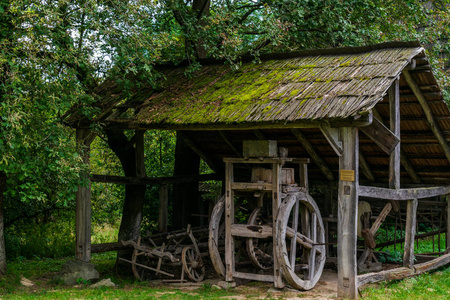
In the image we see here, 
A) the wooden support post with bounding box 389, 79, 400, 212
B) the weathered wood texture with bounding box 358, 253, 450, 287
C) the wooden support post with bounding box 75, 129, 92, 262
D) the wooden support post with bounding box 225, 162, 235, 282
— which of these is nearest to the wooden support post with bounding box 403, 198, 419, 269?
the weathered wood texture with bounding box 358, 253, 450, 287

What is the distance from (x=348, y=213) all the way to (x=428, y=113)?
3094 mm

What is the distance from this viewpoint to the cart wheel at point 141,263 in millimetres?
10062

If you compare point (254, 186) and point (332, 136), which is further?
point (254, 186)

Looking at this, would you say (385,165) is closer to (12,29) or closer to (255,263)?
(255,263)

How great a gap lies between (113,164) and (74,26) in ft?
31.0

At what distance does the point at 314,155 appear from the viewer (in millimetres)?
10250

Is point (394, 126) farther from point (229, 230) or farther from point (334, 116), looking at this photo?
point (229, 230)

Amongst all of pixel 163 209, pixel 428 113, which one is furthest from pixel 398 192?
pixel 163 209

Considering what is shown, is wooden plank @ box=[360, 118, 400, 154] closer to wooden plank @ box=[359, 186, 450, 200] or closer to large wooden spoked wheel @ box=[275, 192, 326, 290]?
wooden plank @ box=[359, 186, 450, 200]

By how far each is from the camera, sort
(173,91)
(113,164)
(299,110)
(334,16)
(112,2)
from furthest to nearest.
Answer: (113,164), (334,16), (173,91), (112,2), (299,110)

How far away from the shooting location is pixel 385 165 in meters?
10.4

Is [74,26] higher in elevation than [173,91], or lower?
higher

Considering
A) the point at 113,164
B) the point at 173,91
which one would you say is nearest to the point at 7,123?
the point at 173,91

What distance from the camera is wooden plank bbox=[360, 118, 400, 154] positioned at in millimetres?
8336
